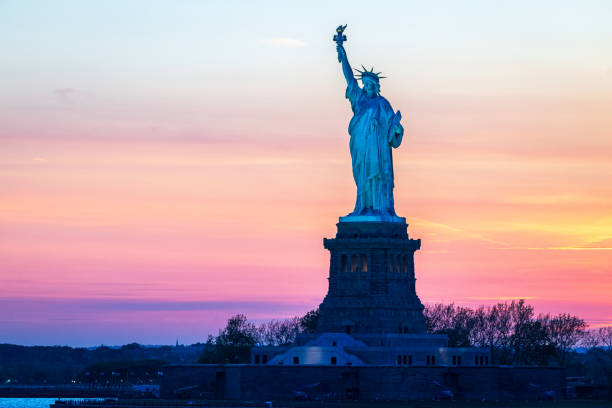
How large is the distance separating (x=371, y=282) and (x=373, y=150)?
9721mm

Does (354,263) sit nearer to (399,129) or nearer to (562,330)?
(399,129)

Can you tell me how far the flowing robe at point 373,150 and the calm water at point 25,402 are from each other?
44858mm

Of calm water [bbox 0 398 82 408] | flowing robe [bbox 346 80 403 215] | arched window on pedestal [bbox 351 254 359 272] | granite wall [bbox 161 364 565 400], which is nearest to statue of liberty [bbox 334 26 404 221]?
flowing robe [bbox 346 80 403 215]

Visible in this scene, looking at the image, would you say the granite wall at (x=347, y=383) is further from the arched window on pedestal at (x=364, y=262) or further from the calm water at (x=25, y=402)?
the calm water at (x=25, y=402)

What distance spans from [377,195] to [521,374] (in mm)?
16651

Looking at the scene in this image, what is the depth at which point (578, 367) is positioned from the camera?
160m

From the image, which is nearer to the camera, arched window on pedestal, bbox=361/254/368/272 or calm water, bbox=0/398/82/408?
arched window on pedestal, bbox=361/254/368/272

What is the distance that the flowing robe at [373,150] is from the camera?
113 m

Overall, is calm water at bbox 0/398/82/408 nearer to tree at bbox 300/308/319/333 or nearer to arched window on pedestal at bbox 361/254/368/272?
tree at bbox 300/308/319/333

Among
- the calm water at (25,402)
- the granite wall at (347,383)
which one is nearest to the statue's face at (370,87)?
the granite wall at (347,383)

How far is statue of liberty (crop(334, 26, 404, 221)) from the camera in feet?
370

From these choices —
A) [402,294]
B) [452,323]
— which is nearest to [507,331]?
[452,323]

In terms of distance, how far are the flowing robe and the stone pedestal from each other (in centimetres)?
175

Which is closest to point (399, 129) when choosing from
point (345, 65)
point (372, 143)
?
point (372, 143)
